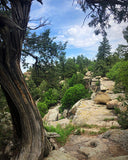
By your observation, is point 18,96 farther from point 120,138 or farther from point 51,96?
point 51,96

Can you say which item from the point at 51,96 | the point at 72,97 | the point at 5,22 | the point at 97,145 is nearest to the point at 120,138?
the point at 97,145

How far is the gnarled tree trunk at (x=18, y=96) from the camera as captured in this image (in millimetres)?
2492

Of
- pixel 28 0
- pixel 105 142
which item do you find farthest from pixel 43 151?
pixel 28 0

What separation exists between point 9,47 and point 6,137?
309cm

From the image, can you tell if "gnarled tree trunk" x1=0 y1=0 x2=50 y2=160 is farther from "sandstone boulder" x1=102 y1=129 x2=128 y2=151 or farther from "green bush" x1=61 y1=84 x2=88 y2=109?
"green bush" x1=61 y1=84 x2=88 y2=109

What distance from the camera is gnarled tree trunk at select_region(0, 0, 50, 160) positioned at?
2.49 m

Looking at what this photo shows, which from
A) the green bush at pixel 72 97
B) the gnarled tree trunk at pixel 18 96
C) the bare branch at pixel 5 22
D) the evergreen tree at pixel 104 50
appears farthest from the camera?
the evergreen tree at pixel 104 50

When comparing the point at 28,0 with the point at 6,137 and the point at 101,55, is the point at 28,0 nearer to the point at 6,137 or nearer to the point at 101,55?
the point at 6,137

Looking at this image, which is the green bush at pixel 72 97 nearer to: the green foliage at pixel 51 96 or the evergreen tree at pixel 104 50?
the green foliage at pixel 51 96

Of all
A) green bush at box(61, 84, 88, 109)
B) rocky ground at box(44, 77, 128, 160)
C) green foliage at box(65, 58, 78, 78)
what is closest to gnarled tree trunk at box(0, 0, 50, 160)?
rocky ground at box(44, 77, 128, 160)

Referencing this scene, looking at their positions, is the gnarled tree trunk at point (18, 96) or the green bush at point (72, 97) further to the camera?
the green bush at point (72, 97)

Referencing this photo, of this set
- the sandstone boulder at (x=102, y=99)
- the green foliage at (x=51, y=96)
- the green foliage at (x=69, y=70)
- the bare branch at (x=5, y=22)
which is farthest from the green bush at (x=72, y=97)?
the green foliage at (x=69, y=70)

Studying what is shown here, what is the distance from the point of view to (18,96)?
2.65m

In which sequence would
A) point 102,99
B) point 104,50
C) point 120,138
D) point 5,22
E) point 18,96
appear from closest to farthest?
point 5,22
point 18,96
point 120,138
point 102,99
point 104,50
